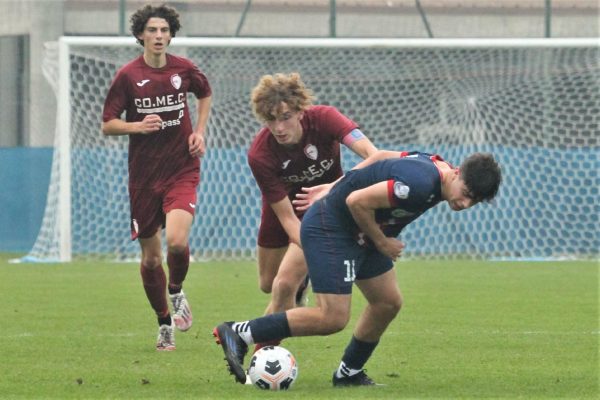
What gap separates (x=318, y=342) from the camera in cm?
988

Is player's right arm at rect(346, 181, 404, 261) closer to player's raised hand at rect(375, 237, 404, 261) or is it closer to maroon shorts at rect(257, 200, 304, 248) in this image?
player's raised hand at rect(375, 237, 404, 261)

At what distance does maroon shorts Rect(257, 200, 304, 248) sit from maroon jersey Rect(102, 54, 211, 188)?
3.48 feet

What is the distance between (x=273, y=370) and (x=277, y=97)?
1.51 meters

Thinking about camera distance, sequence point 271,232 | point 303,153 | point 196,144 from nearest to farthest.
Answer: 1. point 303,153
2. point 271,232
3. point 196,144

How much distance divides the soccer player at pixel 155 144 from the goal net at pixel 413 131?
9361mm

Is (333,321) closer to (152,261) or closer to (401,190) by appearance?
(401,190)

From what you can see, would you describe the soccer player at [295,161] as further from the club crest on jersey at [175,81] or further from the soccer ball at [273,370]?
the club crest on jersey at [175,81]

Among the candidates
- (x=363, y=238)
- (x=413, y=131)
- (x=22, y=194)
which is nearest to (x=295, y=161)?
(x=363, y=238)

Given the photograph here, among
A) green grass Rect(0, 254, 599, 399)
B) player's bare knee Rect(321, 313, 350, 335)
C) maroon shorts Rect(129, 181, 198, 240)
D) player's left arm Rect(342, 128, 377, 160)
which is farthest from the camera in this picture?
maroon shorts Rect(129, 181, 198, 240)

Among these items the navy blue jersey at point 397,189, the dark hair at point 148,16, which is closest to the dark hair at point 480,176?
the navy blue jersey at point 397,189

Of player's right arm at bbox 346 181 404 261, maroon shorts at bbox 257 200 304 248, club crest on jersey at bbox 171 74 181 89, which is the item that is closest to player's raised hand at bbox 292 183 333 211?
player's right arm at bbox 346 181 404 261

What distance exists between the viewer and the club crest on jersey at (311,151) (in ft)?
27.2

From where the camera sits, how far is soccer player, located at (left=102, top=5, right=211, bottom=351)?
9828mm

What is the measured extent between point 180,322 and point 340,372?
90.5 inches
